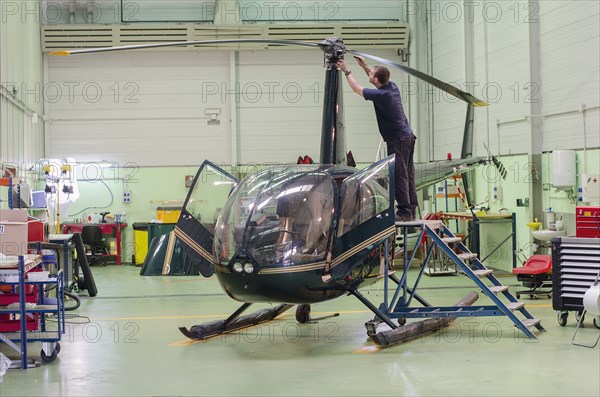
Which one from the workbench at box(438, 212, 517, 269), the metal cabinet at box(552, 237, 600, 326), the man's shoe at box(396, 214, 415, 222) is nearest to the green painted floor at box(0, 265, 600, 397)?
the metal cabinet at box(552, 237, 600, 326)

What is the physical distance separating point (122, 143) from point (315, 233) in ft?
36.7

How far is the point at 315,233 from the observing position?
277 inches

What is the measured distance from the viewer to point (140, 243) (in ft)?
53.3

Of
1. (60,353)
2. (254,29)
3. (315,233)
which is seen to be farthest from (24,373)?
(254,29)

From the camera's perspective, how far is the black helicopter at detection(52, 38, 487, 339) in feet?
22.7

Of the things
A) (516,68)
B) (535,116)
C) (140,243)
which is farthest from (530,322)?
(140,243)

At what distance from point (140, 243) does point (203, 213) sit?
27.8ft

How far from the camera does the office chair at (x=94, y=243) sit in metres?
15.6

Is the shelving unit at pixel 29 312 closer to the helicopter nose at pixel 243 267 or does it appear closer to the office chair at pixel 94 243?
the helicopter nose at pixel 243 267

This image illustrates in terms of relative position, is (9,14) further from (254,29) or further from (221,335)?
(221,335)

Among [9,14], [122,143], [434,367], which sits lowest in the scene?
[434,367]

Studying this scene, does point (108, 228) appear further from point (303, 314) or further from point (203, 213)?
point (203, 213)

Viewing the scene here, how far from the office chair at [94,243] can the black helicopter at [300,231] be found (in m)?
8.15

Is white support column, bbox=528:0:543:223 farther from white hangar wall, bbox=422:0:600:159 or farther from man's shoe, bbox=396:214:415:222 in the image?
man's shoe, bbox=396:214:415:222
